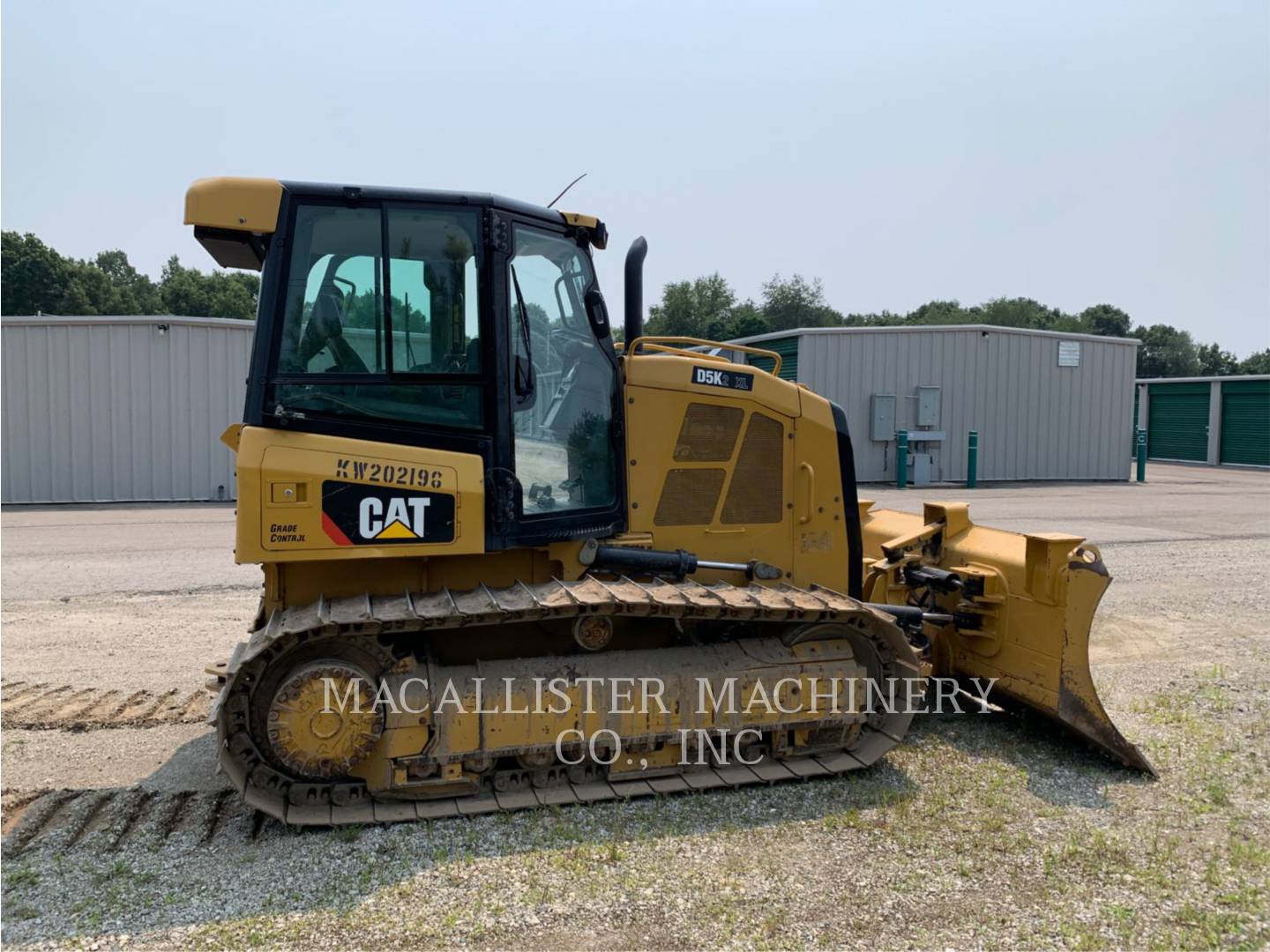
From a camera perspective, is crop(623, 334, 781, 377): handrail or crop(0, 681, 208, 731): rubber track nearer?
crop(623, 334, 781, 377): handrail

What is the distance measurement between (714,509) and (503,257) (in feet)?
6.21

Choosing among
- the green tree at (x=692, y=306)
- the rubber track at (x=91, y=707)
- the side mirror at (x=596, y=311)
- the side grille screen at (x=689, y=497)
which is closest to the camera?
the side mirror at (x=596, y=311)

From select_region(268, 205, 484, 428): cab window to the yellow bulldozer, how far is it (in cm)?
1

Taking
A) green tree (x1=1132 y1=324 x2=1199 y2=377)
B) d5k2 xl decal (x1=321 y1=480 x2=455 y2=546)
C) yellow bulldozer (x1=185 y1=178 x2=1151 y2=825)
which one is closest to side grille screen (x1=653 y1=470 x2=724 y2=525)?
yellow bulldozer (x1=185 y1=178 x2=1151 y2=825)

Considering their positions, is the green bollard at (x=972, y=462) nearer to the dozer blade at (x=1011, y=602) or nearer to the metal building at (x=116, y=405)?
the metal building at (x=116, y=405)

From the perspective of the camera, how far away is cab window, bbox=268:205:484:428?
4.31 m

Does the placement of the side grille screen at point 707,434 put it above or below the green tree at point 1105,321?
below

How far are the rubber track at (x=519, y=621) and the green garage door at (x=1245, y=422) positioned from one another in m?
34.3

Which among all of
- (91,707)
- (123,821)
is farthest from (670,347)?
(91,707)

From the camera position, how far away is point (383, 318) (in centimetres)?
438

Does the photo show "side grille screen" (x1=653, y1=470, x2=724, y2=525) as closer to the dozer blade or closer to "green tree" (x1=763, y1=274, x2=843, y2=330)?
the dozer blade

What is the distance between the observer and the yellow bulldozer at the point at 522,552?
13.9 feet

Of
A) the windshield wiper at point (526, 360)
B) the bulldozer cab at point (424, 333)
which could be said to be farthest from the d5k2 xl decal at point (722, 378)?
the windshield wiper at point (526, 360)

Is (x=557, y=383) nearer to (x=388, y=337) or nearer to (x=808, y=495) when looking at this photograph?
(x=388, y=337)
